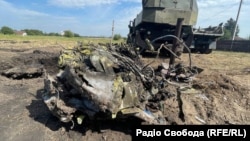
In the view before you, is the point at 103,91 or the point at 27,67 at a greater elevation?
the point at 103,91

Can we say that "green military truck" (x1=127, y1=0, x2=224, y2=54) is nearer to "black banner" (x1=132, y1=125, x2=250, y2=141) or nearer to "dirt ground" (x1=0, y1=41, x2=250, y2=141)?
"dirt ground" (x1=0, y1=41, x2=250, y2=141)

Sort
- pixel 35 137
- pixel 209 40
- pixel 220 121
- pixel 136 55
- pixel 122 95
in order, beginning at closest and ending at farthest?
pixel 122 95 → pixel 35 137 → pixel 220 121 → pixel 136 55 → pixel 209 40

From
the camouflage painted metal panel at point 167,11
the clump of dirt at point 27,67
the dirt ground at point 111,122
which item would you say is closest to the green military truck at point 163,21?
the camouflage painted metal panel at point 167,11

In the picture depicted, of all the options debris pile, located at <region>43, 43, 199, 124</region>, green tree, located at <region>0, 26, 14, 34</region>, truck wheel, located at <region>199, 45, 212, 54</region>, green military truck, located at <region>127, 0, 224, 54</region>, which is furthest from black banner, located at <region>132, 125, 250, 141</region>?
green tree, located at <region>0, 26, 14, 34</region>

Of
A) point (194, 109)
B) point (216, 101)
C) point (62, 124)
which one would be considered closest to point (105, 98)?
point (62, 124)

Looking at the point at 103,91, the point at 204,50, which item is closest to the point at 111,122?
the point at 103,91

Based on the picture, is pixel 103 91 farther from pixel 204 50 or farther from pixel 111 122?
pixel 204 50

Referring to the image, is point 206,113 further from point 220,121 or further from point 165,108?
point 165,108

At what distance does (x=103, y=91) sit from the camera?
372cm

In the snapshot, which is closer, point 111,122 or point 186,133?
point 186,133

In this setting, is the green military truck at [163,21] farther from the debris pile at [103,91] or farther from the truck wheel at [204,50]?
the debris pile at [103,91]

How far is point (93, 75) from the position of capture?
3.94 m

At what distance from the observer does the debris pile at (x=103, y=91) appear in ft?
12.3

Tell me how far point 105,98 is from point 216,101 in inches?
109
